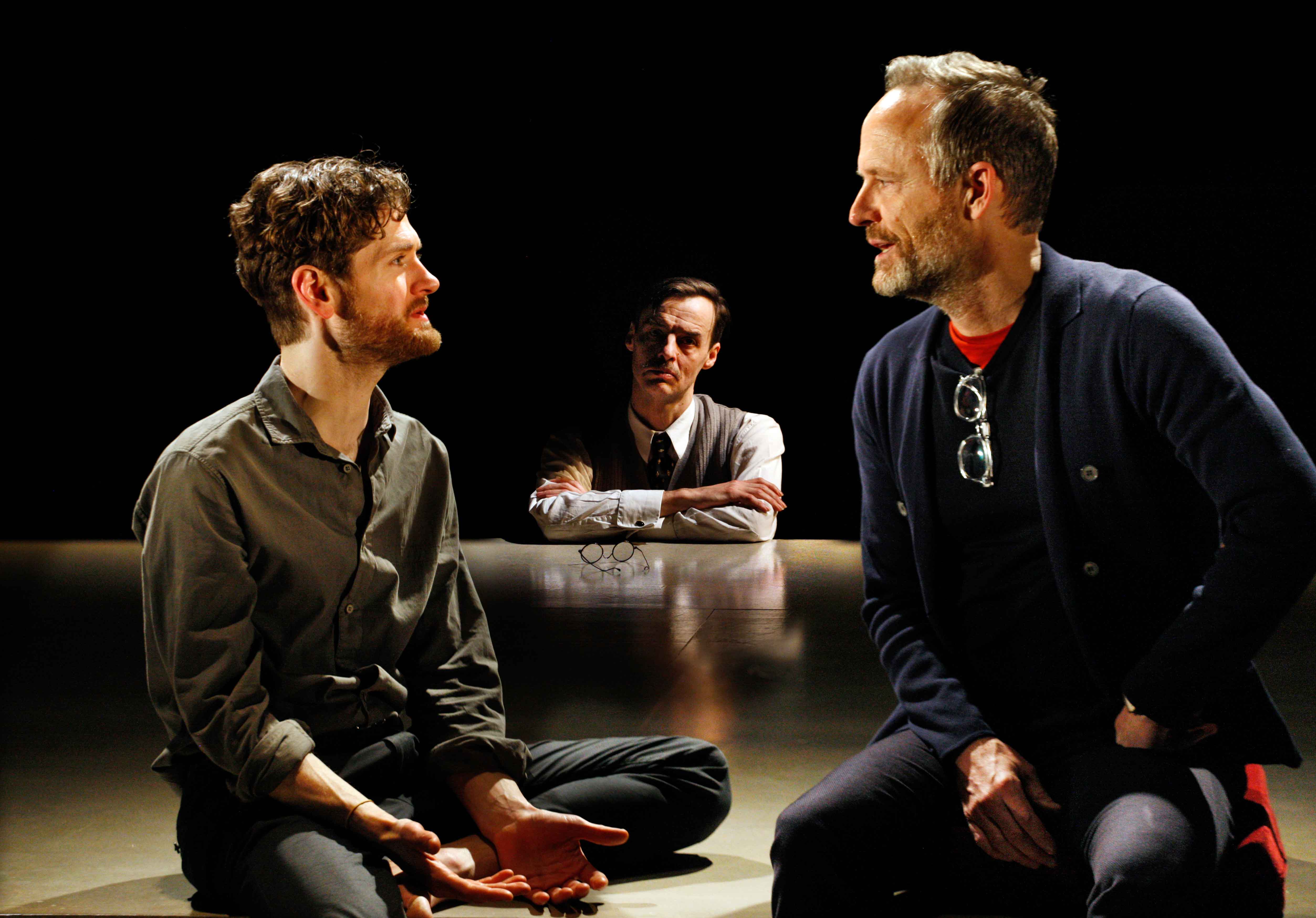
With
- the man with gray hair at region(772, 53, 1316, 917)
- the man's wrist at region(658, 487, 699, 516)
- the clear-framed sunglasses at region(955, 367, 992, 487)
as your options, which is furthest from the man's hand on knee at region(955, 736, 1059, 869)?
the man's wrist at region(658, 487, 699, 516)

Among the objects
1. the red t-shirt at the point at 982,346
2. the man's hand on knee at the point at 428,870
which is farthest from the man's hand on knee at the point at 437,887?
the red t-shirt at the point at 982,346

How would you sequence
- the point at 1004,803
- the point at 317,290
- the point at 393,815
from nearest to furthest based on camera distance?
the point at 1004,803
the point at 393,815
the point at 317,290

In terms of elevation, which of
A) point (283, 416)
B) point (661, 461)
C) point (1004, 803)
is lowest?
point (661, 461)

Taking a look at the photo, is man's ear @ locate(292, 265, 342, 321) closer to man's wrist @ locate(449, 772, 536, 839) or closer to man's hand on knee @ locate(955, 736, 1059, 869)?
man's wrist @ locate(449, 772, 536, 839)

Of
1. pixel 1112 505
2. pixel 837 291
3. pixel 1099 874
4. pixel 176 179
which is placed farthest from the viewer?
pixel 176 179

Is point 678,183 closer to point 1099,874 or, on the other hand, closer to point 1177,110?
point 1177,110

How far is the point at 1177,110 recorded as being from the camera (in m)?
4.11

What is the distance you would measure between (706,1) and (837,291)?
1040mm

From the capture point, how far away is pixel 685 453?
16.0ft

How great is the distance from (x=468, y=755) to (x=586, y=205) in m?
3.04

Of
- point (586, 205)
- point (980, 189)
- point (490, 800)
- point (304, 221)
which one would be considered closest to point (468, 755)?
point (490, 800)

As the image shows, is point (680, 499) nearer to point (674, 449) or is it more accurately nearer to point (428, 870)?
point (674, 449)

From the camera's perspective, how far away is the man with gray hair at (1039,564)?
1691 millimetres

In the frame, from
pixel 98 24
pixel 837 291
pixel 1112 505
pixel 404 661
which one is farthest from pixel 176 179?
pixel 1112 505
